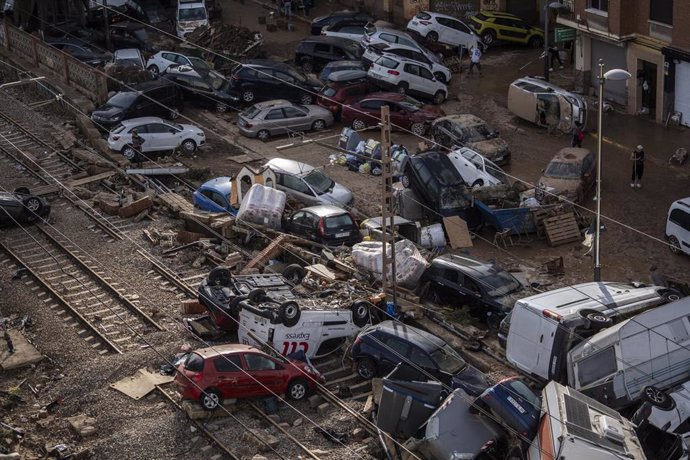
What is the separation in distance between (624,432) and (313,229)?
12.2m

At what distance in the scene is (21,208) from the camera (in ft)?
114

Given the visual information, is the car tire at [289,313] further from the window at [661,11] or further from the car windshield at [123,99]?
the window at [661,11]

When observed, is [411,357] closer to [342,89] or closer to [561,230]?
[561,230]

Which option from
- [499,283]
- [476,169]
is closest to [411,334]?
[499,283]

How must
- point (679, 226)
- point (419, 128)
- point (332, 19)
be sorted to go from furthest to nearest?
point (332, 19) < point (419, 128) < point (679, 226)

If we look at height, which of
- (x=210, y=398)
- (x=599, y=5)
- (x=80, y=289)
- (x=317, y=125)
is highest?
(x=599, y=5)

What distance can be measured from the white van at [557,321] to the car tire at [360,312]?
3.34 metres

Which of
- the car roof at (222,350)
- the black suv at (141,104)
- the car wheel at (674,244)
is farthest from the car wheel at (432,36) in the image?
the car roof at (222,350)

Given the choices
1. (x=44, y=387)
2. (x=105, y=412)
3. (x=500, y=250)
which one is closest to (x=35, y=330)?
(x=44, y=387)

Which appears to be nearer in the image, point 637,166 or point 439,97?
point 637,166

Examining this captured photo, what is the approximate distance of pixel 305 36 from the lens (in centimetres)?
5350

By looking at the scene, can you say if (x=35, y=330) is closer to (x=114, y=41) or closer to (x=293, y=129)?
(x=293, y=129)

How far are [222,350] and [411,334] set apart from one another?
13.2ft

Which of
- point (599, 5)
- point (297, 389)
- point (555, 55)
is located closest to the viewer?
point (297, 389)
